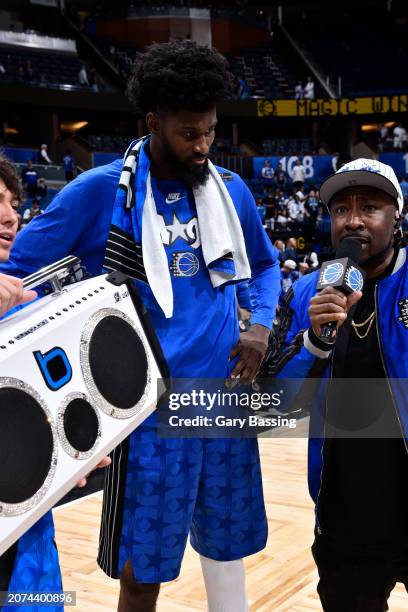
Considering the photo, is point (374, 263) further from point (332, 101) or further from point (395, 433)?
point (332, 101)

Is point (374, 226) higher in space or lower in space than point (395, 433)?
higher

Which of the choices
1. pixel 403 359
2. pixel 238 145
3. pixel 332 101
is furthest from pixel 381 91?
pixel 403 359

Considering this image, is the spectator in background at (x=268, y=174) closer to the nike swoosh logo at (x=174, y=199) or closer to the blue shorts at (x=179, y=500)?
the nike swoosh logo at (x=174, y=199)

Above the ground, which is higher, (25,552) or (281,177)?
(25,552)

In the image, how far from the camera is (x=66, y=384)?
126 cm

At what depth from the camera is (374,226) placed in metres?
1.74

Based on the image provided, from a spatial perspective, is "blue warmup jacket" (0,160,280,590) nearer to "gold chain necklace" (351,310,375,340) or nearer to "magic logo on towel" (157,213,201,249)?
"magic logo on towel" (157,213,201,249)

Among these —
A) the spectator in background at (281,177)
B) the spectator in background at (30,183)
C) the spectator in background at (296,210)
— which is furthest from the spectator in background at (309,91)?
the spectator in background at (30,183)

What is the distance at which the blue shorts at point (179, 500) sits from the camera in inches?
77.3

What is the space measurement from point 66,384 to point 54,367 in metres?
0.04

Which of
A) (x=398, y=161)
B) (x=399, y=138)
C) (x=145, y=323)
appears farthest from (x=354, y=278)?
(x=399, y=138)

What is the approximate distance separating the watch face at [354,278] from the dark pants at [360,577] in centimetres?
69

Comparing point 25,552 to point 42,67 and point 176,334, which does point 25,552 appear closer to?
point 176,334

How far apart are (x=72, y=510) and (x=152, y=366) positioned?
118 inches
